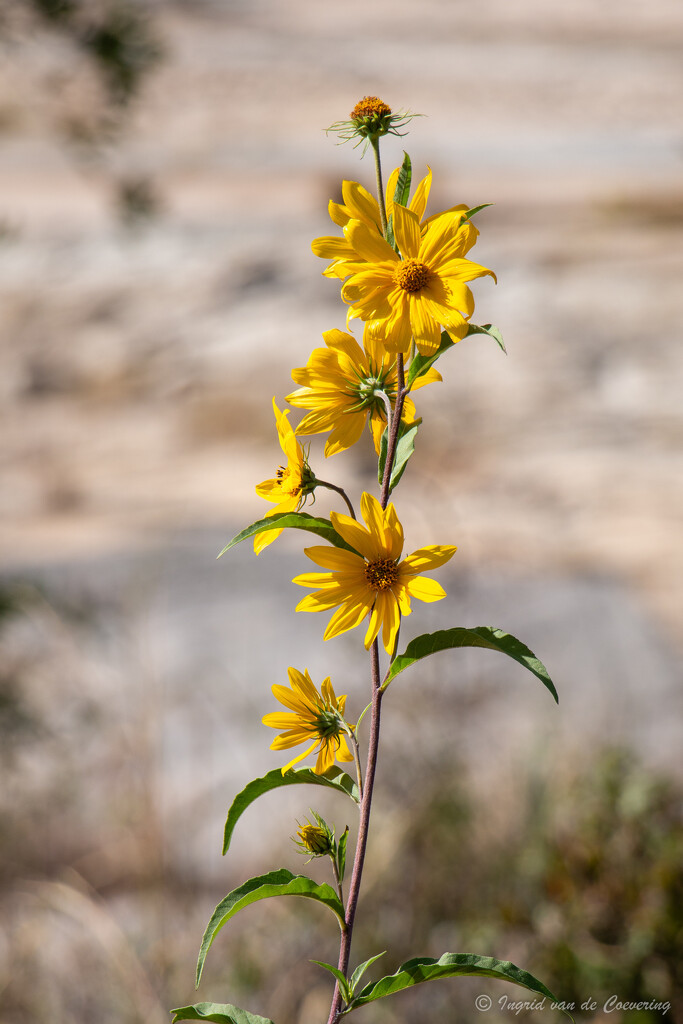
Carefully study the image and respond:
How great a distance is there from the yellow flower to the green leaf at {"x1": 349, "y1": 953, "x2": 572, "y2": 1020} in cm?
21

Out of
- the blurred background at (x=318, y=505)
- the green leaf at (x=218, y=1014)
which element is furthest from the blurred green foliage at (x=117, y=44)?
the green leaf at (x=218, y=1014)

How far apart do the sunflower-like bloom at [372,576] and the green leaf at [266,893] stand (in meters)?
0.09

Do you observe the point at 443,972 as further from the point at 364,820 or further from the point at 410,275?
the point at 410,275

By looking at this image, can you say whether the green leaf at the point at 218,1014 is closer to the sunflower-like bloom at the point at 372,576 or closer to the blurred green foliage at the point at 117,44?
the sunflower-like bloom at the point at 372,576

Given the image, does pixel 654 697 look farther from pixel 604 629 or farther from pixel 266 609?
pixel 266 609

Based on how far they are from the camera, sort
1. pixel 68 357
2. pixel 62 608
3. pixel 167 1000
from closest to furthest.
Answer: pixel 167 1000, pixel 62 608, pixel 68 357

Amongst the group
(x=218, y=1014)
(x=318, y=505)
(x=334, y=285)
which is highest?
(x=334, y=285)

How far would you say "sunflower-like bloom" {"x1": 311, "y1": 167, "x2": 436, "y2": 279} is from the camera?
31 centimetres

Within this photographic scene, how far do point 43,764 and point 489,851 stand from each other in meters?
1.13

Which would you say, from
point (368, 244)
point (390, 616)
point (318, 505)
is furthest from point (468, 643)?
point (318, 505)

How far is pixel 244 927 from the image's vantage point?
1545mm

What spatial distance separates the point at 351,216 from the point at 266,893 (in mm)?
230

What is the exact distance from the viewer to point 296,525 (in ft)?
0.95

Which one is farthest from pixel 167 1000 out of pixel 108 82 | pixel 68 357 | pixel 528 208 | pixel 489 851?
pixel 528 208
